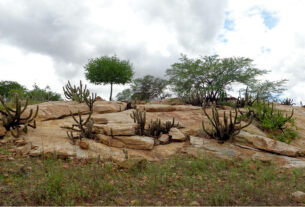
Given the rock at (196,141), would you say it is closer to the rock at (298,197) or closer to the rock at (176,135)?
the rock at (176,135)

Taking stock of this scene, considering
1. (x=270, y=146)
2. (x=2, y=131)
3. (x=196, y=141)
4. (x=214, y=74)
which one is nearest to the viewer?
(x=2, y=131)

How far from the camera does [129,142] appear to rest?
658cm

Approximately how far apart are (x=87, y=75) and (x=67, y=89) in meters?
12.1

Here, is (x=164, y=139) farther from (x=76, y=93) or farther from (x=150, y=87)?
(x=150, y=87)

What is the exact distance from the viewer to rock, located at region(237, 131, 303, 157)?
22.2 ft

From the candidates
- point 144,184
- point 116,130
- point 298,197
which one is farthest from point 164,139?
point 298,197

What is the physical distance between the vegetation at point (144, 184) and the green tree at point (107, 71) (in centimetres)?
1873

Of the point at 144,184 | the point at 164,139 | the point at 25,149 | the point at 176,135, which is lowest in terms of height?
the point at 144,184

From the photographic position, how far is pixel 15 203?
11.1ft

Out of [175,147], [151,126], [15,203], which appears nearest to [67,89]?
[151,126]

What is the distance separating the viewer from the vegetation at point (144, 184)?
355cm

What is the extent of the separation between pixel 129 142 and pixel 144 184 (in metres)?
2.46

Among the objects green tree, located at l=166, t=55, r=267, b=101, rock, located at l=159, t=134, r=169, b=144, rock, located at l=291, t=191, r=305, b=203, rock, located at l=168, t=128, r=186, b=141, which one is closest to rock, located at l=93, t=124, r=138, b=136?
rock, located at l=159, t=134, r=169, b=144

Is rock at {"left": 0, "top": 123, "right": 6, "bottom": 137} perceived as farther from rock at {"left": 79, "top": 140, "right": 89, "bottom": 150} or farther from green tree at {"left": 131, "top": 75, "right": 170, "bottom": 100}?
green tree at {"left": 131, "top": 75, "right": 170, "bottom": 100}
